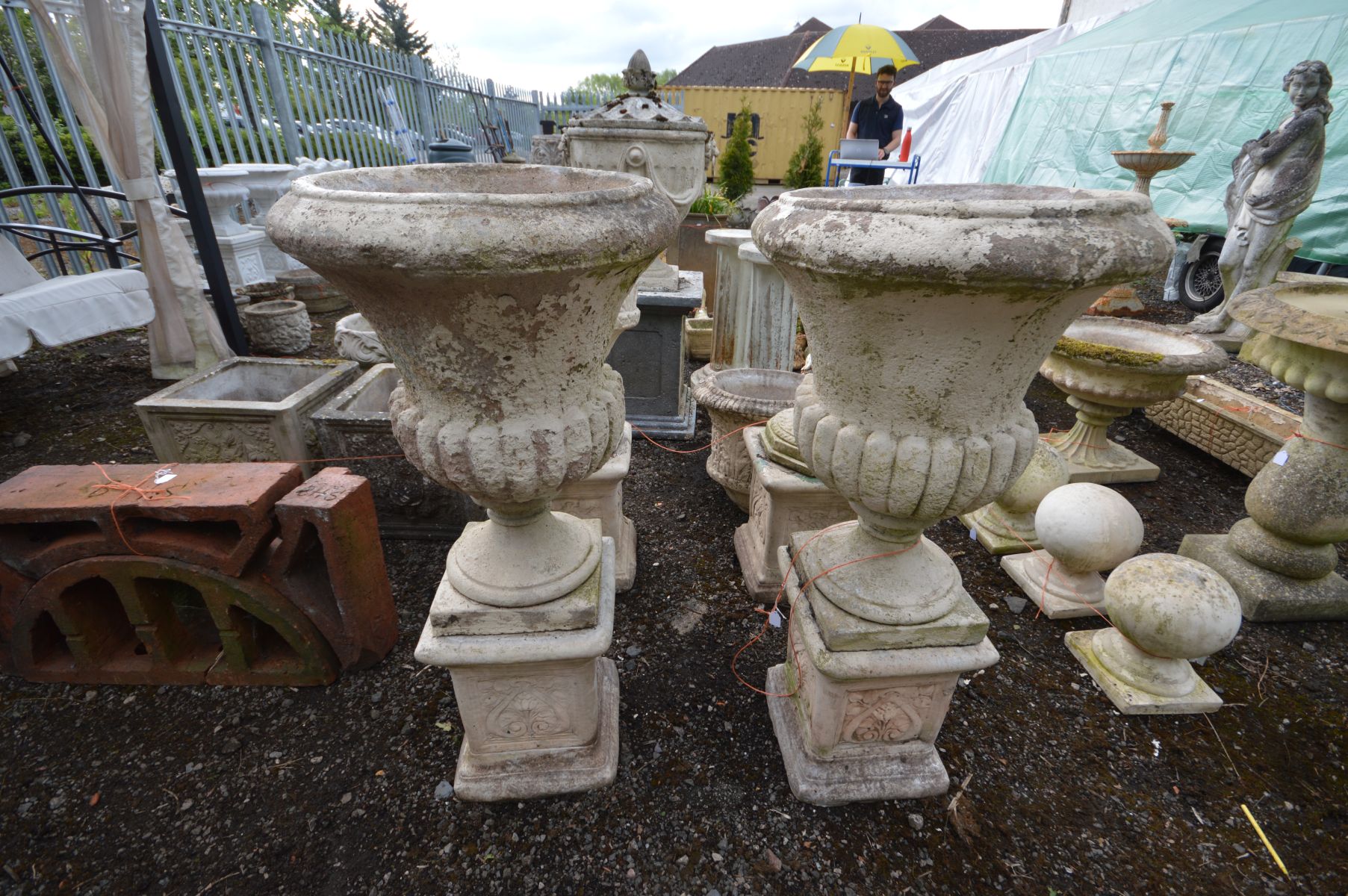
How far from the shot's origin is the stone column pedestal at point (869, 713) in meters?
1.59

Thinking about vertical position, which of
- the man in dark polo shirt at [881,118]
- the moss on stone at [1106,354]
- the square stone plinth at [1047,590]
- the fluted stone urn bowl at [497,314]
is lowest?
the square stone plinth at [1047,590]

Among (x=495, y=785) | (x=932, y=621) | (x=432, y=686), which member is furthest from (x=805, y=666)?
(x=432, y=686)

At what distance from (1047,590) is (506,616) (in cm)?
218

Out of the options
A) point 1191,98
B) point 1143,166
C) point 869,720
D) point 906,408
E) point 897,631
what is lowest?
point 869,720

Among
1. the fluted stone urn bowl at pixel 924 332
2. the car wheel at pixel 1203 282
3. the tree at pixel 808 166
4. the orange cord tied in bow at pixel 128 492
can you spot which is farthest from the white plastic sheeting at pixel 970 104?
the orange cord tied in bow at pixel 128 492

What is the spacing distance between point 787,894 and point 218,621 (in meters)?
1.86

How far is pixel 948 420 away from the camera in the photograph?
1322 millimetres

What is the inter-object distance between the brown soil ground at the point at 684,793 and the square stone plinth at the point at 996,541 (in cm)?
49

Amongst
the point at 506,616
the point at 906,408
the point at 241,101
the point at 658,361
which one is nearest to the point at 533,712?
the point at 506,616

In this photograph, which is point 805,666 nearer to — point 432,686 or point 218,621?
point 432,686

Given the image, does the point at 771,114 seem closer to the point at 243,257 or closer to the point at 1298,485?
the point at 243,257

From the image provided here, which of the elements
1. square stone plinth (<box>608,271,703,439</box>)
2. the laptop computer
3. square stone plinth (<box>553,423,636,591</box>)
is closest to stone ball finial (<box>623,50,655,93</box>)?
square stone plinth (<box>608,271,703,439</box>)

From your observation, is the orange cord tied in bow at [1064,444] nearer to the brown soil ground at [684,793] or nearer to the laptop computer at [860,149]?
the brown soil ground at [684,793]

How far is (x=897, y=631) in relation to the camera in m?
1.57
